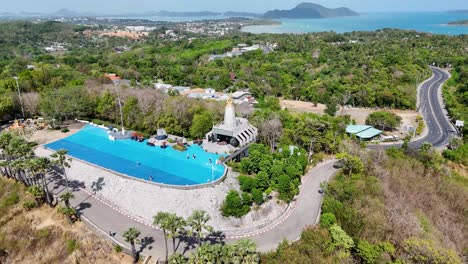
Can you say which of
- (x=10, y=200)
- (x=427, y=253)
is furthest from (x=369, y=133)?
(x=10, y=200)

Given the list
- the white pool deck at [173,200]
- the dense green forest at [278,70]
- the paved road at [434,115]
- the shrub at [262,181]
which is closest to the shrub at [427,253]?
the white pool deck at [173,200]

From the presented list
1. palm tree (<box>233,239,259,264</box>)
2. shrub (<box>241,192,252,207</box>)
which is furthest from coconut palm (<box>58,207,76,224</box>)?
palm tree (<box>233,239,259,264</box>)

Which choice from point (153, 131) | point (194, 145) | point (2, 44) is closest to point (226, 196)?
point (194, 145)

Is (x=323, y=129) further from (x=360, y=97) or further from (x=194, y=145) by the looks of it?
(x=360, y=97)

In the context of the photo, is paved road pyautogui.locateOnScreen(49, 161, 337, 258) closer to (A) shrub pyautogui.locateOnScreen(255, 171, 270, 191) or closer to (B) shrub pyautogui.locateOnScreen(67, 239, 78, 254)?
(B) shrub pyautogui.locateOnScreen(67, 239, 78, 254)

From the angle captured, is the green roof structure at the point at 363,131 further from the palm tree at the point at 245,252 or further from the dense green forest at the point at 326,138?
the palm tree at the point at 245,252

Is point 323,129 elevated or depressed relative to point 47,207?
elevated
